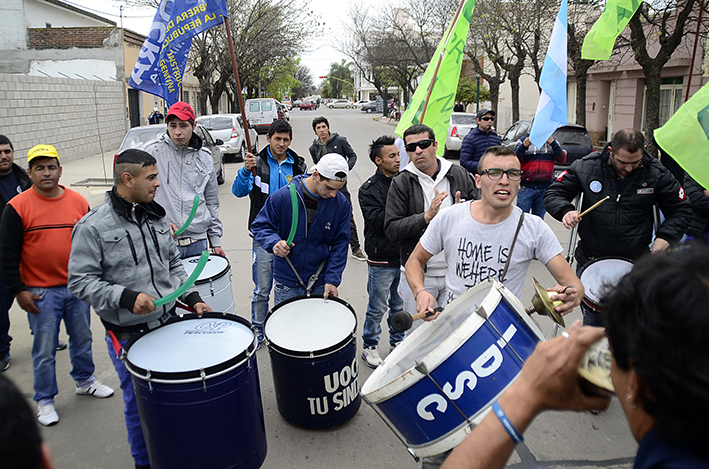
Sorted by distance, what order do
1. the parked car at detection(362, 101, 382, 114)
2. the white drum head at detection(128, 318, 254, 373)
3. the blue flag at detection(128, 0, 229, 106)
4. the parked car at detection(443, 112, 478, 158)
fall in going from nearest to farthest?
1. the white drum head at detection(128, 318, 254, 373)
2. the blue flag at detection(128, 0, 229, 106)
3. the parked car at detection(443, 112, 478, 158)
4. the parked car at detection(362, 101, 382, 114)

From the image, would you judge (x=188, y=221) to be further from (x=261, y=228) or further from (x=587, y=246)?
(x=587, y=246)

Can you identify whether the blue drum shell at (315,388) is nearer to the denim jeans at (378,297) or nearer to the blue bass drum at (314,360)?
the blue bass drum at (314,360)

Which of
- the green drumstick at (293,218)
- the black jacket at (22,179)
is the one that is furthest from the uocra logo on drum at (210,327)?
the black jacket at (22,179)

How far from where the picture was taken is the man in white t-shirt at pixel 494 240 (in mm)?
2717

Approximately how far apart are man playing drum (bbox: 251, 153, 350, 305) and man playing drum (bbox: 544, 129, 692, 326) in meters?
1.75

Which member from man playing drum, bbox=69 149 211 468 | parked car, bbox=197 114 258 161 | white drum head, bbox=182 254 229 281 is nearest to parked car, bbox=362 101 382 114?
parked car, bbox=197 114 258 161

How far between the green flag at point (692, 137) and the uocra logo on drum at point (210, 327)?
295 centimetres

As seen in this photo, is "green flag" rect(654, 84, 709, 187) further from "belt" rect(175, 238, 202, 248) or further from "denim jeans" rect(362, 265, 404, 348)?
"belt" rect(175, 238, 202, 248)

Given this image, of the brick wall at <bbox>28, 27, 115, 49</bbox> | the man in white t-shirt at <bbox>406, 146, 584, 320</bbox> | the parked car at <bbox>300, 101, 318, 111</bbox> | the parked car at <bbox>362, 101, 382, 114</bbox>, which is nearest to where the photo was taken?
the man in white t-shirt at <bbox>406, 146, 584, 320</bbox>

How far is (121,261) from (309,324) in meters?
1.24

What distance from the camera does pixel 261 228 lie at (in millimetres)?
3965

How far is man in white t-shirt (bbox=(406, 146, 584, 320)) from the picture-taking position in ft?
8.91

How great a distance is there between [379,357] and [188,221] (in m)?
2.03

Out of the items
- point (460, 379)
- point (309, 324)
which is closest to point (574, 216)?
point (309, 324)
